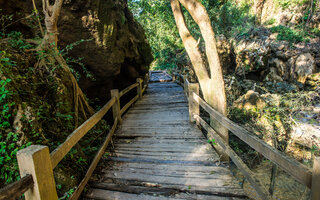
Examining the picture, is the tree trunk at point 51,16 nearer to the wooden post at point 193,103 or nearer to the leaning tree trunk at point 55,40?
the leaning tree trunk at point 55,40

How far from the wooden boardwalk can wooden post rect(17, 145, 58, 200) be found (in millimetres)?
1091

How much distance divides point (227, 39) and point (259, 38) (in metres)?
2.18

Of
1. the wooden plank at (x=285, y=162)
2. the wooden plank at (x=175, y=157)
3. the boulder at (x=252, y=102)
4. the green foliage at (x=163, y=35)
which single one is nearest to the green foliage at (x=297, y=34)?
the green foliage at (x=163, y=35)

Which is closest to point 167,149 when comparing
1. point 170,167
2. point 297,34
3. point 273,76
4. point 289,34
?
point 170,167

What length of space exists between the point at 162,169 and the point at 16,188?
2.18 metres

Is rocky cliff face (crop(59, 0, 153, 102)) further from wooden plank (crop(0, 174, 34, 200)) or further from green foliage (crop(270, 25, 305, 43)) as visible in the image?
green foliage (crop(270, 25, 305, 43))

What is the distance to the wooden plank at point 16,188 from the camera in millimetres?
1289

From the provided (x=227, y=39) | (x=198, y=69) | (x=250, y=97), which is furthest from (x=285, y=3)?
(x=198, y=69)

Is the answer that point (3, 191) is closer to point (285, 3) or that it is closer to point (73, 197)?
point (73, 197)

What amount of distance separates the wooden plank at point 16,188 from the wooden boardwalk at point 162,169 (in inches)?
50.0

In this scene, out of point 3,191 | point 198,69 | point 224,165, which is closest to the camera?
point 3,191

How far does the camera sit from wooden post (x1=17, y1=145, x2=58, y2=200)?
1.55m

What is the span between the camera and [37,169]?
1588mm

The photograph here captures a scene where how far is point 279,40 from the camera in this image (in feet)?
43.1
